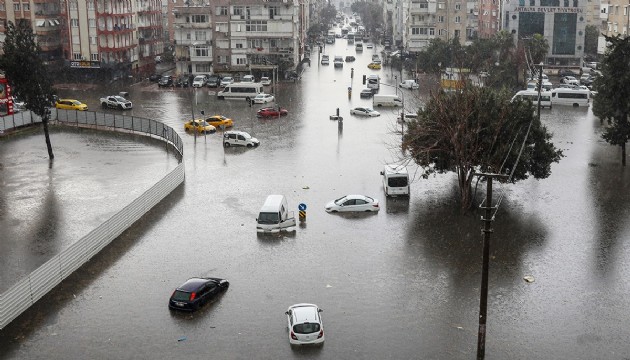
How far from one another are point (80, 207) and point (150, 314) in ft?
45.0

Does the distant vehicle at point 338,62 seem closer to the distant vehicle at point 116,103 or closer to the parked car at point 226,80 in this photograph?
the parked car at point 226,80

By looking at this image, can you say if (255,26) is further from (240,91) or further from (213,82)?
(240,91)

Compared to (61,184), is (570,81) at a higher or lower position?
higher

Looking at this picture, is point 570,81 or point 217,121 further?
point 570,81

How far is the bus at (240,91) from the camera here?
2899 inches

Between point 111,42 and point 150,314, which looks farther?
point 111,42

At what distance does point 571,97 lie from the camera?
Result: 69.3 m

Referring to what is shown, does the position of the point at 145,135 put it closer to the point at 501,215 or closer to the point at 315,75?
the point at 501,215

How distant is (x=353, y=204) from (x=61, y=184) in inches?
665

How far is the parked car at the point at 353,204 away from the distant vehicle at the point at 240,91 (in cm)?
3952

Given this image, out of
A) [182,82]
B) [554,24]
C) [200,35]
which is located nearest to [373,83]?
[182,82]

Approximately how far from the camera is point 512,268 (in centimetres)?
2853

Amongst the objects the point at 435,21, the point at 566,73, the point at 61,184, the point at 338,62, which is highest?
the point at 435,21

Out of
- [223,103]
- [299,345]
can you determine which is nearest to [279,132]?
[223,103]
